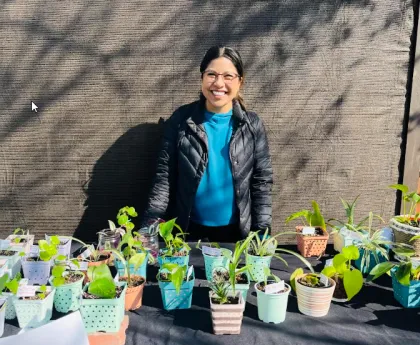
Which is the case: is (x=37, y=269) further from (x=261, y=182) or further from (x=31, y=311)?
(x=261, y=182)

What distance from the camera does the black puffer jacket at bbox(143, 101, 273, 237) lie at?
1849mm

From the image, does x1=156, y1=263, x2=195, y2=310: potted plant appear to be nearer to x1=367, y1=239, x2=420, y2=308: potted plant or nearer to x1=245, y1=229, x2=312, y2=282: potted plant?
x1=245, y1=229, x2=312, y2=282: potted plant

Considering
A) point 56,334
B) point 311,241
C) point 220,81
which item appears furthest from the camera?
point 220,81

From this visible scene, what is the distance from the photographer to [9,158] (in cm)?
219

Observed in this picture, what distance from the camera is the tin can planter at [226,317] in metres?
1.01

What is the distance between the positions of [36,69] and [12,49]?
0.16m

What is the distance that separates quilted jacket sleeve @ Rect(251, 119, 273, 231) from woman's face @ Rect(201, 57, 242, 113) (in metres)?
0.24

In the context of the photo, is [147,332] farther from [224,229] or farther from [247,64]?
[247,64]

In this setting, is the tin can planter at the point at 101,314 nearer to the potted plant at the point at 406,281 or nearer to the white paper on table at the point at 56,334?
the white paper on table at the point at 56,334

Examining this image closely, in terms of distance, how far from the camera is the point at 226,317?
101cm

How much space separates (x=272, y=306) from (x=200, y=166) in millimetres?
908

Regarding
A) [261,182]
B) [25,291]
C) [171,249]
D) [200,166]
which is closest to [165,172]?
[200,166]

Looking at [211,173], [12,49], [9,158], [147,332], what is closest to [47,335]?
[147,332]

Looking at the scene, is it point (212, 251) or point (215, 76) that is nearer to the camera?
point (212, 251)
